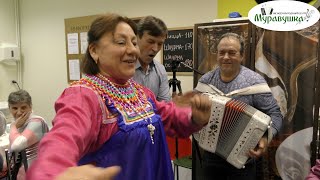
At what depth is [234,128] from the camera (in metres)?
1.92

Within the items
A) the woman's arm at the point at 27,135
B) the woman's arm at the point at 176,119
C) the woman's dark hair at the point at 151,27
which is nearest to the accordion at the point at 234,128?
the woman's dark hair at the point at 151,27

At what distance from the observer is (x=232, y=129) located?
75.9 inches

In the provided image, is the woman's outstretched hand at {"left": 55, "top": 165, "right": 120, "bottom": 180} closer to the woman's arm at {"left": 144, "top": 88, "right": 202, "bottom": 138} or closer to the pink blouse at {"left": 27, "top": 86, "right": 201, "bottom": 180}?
the pink blouse at {"left": 27, "top": 86, "right": 201, "bottom": 180}

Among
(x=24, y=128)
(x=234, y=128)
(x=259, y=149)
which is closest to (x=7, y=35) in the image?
(x=24, y=128)

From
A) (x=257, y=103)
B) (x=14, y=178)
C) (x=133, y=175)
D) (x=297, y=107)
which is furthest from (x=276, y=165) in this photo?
(x=14, y=178)

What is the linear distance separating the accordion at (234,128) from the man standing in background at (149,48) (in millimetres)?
398

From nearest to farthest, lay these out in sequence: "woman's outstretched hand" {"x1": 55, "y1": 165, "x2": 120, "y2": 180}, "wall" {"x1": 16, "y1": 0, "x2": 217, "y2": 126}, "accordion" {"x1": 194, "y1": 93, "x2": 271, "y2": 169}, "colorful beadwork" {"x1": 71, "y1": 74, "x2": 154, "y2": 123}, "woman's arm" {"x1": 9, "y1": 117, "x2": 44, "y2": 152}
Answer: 1. "woman's outstretched hand" {"x1": 55, "y1": 165, "x2": 120, "y2": 180}
2. "colorful beadwork" {"x1": 71, "y1": 74, "x2": 154, "y2": 123}
3. "accordion" {"x1": 194, "y1": 93, "x2": 271, "y2": 169}
4. "woman's arm" {"x1": 9, "y1": 117, "x2": 44, "y2": 152}
5. "wall" {"x1": 16, "y1": 0, "x2": 217, "y2": 126}

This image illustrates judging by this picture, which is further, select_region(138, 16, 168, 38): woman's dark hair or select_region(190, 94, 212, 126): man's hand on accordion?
select_region(138, 16, 168, 38): woman's dark hair

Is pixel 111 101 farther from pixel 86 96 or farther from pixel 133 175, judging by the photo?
pixel 133 175

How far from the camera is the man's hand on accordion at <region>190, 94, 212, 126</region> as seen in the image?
1.22 metres

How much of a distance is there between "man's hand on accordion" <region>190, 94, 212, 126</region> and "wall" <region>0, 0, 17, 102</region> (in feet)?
14.5

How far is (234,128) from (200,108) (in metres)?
0.76

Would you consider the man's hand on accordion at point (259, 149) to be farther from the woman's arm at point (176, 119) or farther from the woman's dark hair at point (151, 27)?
the woman's dark hair at point (151, 27)

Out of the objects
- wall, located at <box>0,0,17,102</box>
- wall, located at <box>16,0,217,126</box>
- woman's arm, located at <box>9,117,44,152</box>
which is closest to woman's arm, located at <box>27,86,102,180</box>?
woman's arm, located at <box>9,117,44,152</box>
